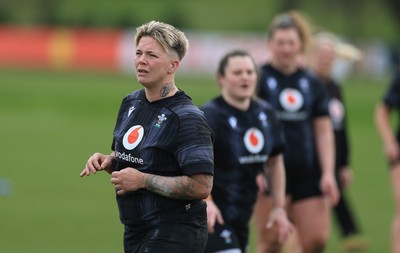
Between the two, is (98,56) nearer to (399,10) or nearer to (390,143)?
(399,10)

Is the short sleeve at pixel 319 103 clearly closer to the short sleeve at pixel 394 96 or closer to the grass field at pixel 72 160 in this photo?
the short sleeve at pixel 394 96

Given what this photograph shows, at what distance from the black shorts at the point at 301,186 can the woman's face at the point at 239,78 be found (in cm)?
169

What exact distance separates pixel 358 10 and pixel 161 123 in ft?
158

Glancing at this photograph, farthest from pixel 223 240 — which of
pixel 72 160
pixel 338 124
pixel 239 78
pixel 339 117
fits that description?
pixel 72 160

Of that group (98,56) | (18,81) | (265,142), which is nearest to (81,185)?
(265,142)

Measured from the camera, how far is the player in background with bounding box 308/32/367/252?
1098 centimetres

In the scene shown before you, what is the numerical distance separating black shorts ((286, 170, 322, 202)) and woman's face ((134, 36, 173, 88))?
11.8 ft

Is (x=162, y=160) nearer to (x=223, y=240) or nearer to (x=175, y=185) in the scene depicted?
(x=175, y=185)

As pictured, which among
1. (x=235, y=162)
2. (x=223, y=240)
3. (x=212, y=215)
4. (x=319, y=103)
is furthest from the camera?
(x=319, y=103)

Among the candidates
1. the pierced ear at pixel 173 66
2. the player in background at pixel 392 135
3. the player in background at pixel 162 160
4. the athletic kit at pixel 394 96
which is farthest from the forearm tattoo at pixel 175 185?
the athletic kit at pixel 394 96

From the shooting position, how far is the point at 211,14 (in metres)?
59.3

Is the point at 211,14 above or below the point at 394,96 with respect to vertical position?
above

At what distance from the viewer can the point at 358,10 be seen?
53.1m

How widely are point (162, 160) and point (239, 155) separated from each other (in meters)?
1.81
